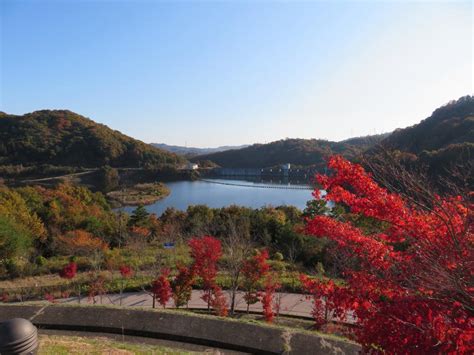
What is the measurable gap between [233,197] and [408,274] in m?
46.9

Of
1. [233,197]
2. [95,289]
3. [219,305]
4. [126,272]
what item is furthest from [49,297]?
[233,197]

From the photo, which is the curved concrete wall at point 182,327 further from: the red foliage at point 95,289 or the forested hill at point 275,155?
the forested hill at point 275,155

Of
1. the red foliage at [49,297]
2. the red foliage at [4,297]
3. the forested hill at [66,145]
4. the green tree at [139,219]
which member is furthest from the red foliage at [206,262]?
the forested hill at [66,145]

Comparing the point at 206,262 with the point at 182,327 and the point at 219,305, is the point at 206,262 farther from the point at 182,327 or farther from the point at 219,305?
the point at 182,327

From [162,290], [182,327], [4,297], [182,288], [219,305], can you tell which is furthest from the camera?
[4,297]

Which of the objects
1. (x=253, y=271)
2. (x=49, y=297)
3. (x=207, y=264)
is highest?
(x=207, y=264)

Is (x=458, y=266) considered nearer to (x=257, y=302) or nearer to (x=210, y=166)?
(x=257, y=302)

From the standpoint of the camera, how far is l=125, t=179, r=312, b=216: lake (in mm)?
44344

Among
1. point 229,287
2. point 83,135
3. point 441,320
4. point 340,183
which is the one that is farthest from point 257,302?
point 83,135

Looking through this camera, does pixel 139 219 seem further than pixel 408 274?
Yes

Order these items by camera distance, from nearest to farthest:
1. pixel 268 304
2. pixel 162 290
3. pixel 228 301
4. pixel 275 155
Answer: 1. pixel 268 304
2. pixel 162 290
3. pixel 228 301
4. pixel 275 155

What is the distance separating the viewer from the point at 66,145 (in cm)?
7438

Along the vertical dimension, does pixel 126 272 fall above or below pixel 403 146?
below

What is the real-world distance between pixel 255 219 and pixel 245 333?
51.0 ft
